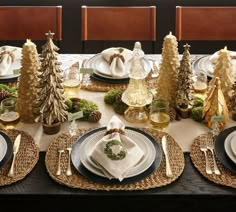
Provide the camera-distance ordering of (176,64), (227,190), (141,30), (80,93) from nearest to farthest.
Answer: (227,190) → (176,64) → (80,93) → (141,30)

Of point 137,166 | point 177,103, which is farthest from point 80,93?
point 137,166

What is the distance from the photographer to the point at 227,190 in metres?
1.30

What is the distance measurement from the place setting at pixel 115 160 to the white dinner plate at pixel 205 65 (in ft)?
1.58

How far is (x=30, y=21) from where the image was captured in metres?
2.36

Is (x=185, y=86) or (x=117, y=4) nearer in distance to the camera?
(x=185, y=86)

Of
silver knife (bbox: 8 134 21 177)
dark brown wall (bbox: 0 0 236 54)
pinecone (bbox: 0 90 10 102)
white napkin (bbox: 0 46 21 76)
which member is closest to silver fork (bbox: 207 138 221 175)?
silver knife (bbox: 8 134 21 177)

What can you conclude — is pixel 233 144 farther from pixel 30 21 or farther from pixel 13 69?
pixel 30 21

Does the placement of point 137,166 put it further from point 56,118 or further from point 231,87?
point 231,87

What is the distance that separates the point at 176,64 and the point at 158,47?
1.57 m

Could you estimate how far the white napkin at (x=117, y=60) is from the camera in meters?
1.84

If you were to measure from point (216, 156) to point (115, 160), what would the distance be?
0.32m

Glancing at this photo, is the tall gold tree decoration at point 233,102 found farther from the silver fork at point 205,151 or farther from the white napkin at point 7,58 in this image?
the white napkin at point 7,58

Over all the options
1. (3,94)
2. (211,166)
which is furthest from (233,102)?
(3,94)
